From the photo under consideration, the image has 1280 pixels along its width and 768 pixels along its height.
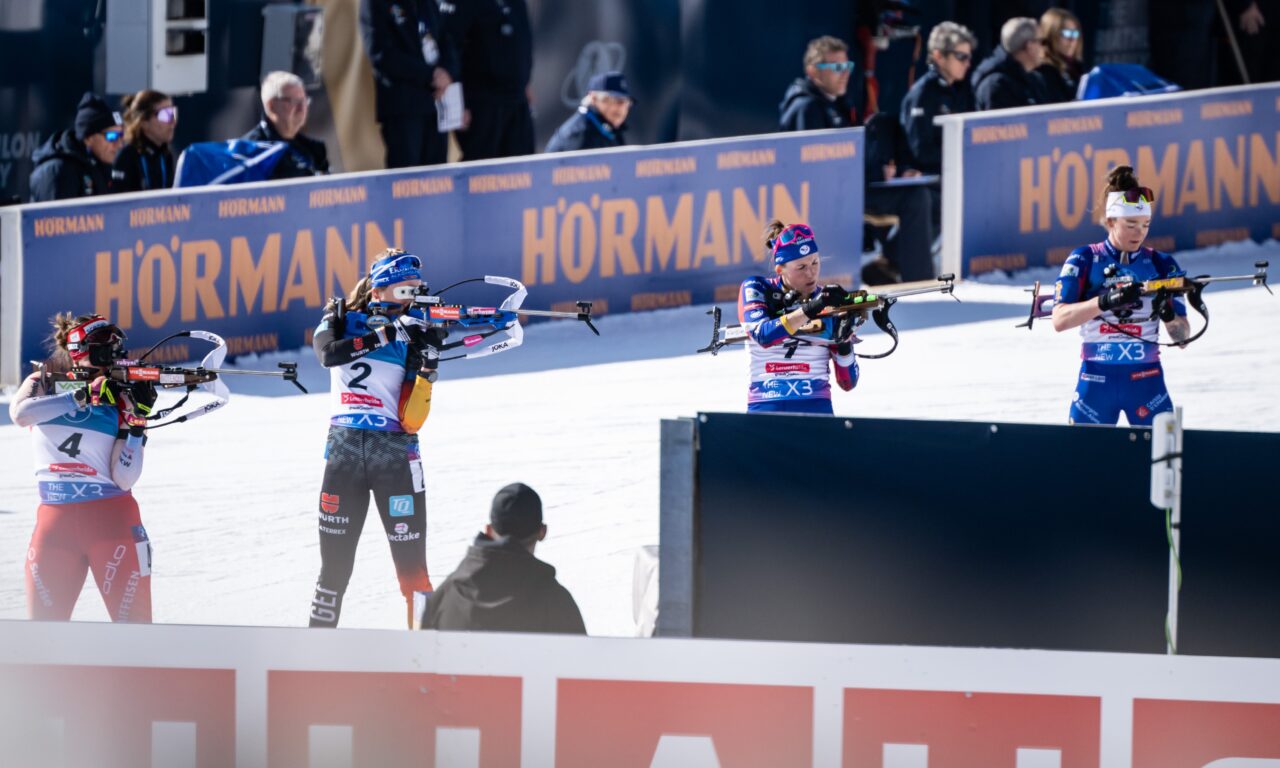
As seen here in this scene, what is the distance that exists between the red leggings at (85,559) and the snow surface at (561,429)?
1.20 meters

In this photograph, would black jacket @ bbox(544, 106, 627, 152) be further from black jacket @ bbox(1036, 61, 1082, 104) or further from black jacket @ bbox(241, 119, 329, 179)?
black jacket @ bbox(1036, 61, 1082, 104)

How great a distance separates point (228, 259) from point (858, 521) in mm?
8293

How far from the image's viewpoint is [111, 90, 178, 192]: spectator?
14438mm

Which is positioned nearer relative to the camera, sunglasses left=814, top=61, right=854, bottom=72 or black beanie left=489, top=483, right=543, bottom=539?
black beanie left=489, top=483, right=543, bottom=539

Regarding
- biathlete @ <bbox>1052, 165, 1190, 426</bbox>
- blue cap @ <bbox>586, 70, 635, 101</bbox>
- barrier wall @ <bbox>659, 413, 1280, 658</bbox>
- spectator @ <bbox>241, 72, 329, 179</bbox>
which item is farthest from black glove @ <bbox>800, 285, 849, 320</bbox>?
blue cap @ <bbox>586, 70, 635, 101</bbox>

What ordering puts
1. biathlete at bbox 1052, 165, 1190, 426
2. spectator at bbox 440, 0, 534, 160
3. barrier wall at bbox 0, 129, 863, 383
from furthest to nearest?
spectator at bbox 440, 0, 534, 160 < barrier wall at bbox 0, 129, 863, 383 < biathlete at bbox 1052, 165, 1190, 426

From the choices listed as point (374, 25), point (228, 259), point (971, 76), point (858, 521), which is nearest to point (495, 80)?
point (374, 25)

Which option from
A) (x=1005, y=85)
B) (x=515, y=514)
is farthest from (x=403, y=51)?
(x=515, y=514)

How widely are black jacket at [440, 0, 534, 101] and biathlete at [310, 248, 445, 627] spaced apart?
21.5ft

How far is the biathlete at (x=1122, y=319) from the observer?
10.3 m

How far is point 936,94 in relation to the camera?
55.5ft

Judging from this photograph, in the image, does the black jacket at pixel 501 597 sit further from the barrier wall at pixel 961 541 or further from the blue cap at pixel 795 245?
the blue cap at pixel 795 245

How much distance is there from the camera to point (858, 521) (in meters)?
7.24

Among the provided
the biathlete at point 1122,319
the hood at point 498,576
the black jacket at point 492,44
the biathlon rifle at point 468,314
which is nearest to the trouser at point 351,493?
the biathlon rifle at point 468,314
